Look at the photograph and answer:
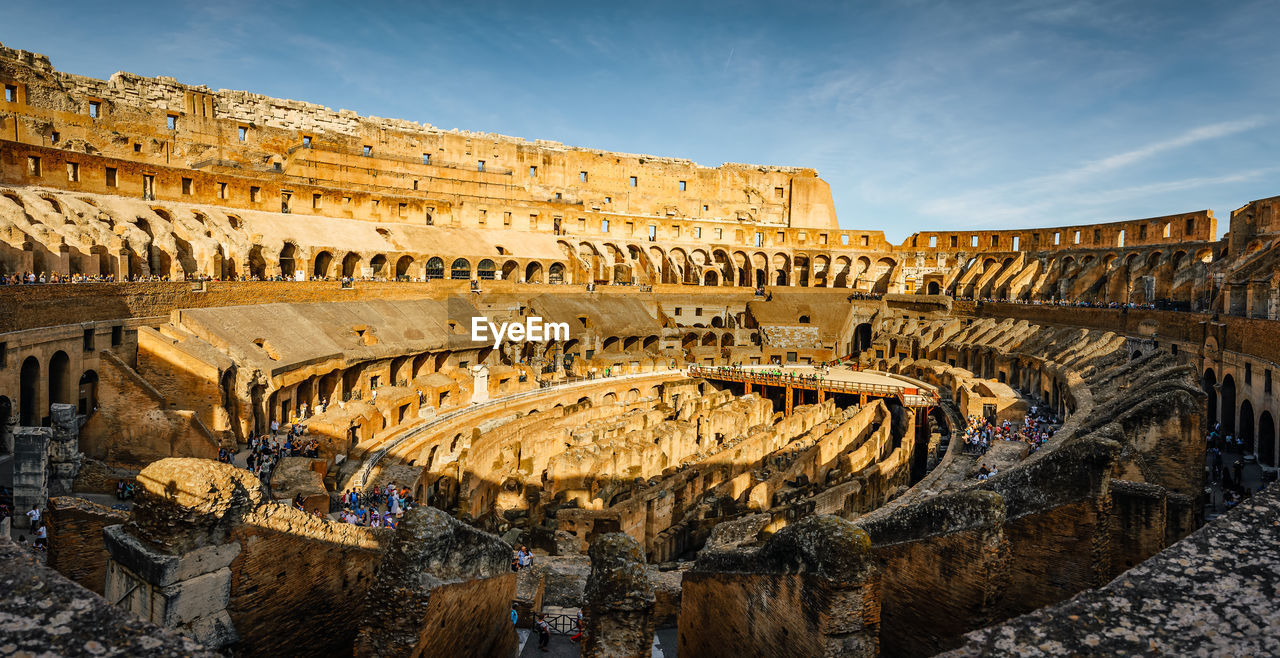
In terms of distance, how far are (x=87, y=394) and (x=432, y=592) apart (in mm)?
18700

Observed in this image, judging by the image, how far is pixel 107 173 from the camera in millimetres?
29078

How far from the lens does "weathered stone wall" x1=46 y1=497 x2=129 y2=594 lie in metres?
7.55

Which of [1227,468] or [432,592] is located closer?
[432,592]

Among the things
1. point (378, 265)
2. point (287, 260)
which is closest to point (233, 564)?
point (287, 260)

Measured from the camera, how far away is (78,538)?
7680mm

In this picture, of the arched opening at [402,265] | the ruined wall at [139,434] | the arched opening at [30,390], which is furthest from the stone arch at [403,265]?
the ruined wall at [139,434]

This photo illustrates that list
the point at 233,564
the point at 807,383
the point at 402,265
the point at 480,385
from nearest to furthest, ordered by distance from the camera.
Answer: the point at 233,564 → the point at 480,385 → the point at 807,383 → the point at 402,265

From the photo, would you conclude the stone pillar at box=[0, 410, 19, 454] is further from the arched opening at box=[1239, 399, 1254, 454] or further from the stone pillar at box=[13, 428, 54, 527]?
the arched opening at box=[1239, 399, 1254, 454]

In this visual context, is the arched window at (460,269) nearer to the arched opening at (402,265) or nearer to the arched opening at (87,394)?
the arched opening at (402,265)

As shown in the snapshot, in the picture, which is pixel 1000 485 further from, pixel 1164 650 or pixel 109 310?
pixel 109 310

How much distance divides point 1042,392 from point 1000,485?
2184 centimetres

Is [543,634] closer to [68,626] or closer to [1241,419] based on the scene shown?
[68,626]

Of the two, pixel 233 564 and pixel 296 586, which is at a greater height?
pixel 233 564

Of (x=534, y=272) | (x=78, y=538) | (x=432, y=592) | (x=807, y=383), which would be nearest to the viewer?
(x=432, y=592)
